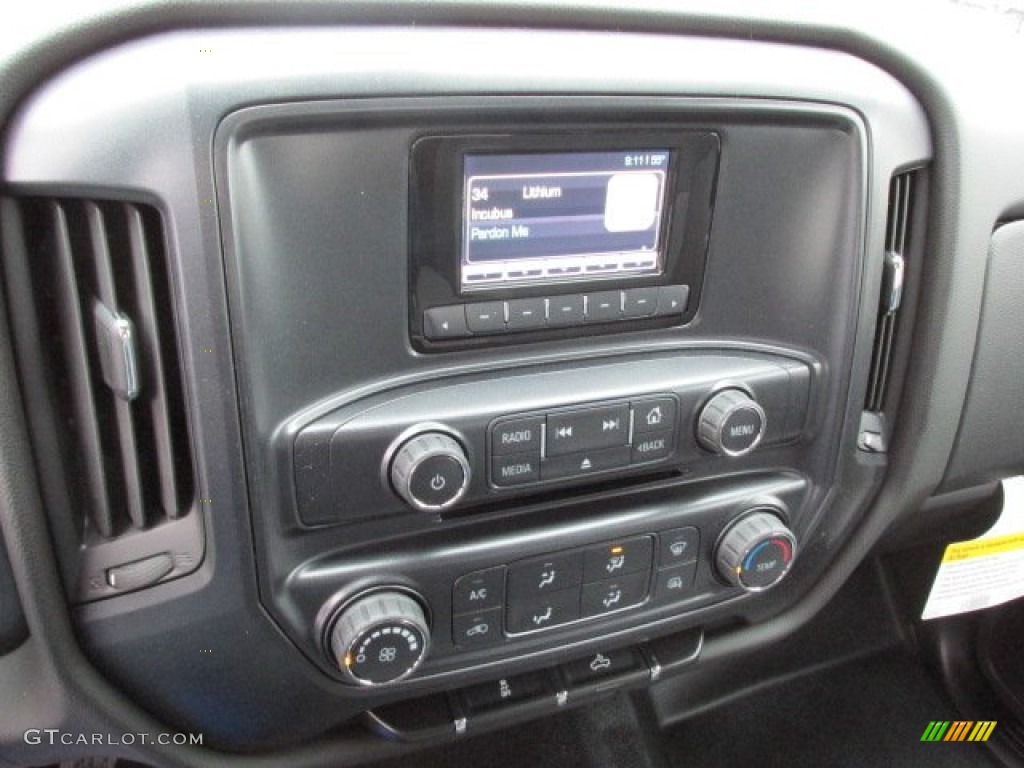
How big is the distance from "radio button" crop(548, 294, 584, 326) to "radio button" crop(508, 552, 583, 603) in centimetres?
21

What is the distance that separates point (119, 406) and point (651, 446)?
39 cm

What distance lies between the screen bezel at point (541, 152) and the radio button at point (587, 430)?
0.20ft

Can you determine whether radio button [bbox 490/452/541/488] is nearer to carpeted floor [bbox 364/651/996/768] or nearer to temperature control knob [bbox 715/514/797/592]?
temperature control knob [bbox 715/514/797/592]

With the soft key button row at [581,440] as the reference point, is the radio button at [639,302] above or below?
above

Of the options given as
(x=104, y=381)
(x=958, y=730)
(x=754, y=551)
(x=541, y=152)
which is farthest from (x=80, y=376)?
(x=958, y=730)

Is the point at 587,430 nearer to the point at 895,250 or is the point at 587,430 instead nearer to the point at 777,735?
the point at 895,250

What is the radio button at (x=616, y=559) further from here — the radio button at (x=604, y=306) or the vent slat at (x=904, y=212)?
the vent slat at (x=904, y=212)

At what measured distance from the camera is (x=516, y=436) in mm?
650

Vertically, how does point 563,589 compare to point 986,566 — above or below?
above

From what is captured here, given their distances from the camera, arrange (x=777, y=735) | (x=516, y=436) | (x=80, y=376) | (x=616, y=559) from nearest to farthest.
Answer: (x=80, y=376) → (x=516, y=436) → (x=616, y=559) → (x=777, y=735)

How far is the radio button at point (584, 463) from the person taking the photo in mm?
671

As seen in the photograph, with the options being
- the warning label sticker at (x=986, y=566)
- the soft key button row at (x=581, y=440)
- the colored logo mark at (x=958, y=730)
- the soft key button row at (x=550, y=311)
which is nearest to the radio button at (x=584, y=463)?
the soft key button row at (x=581, y=440)

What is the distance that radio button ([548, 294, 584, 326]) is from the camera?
635mm

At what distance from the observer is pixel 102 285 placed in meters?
0.53
